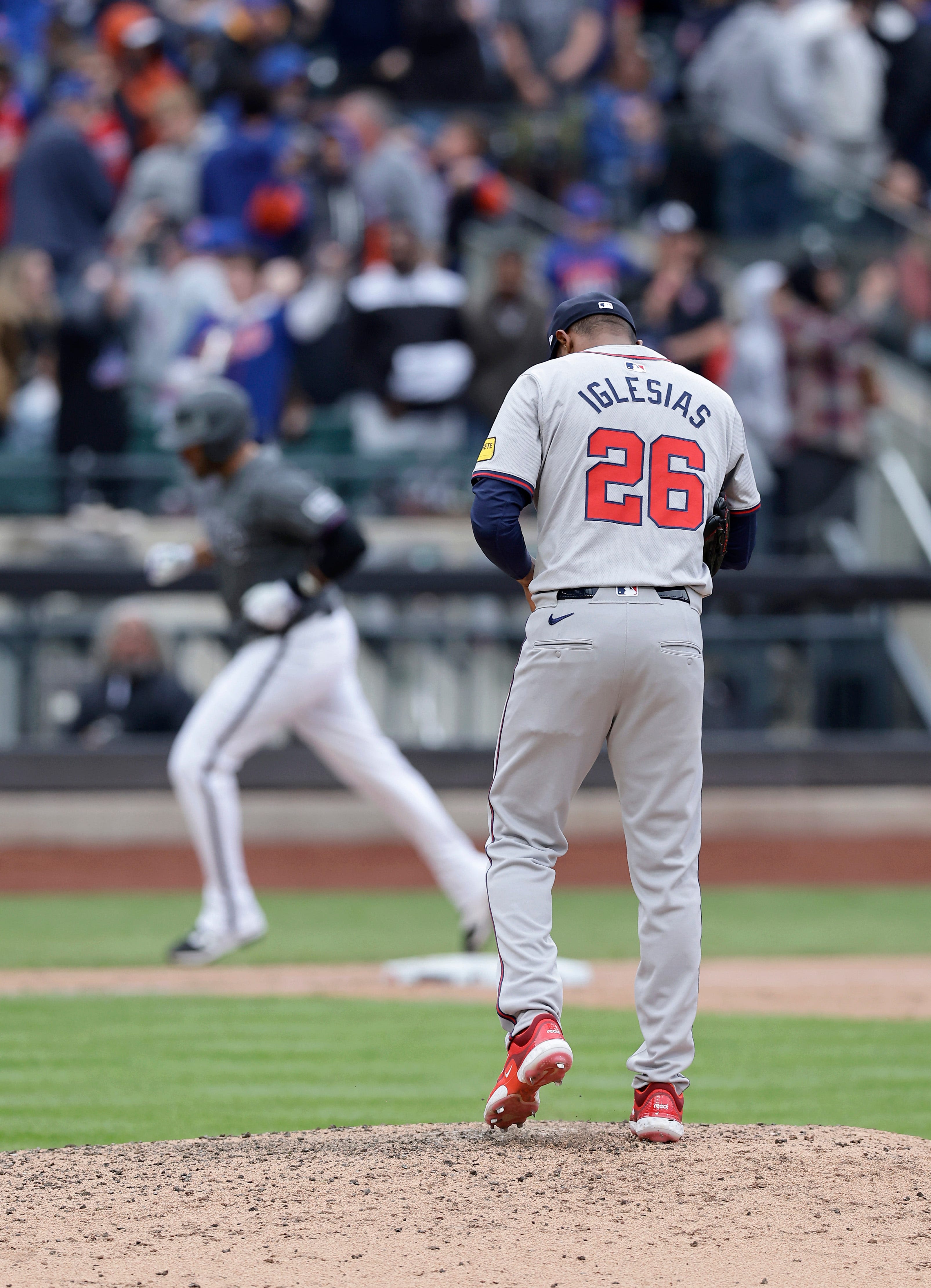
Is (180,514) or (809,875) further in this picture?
(180,514)

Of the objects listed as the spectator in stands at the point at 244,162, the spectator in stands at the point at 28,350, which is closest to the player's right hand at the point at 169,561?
the spectator in stands at the point at 28,350

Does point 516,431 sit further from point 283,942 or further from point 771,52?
point 771,52

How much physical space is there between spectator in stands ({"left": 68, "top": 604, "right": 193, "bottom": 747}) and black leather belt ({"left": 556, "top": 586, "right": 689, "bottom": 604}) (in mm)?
7502

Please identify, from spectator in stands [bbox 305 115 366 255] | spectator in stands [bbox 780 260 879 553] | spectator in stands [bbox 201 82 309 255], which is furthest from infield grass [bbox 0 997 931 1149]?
spectator in stands [bbox 305 115 366 255]

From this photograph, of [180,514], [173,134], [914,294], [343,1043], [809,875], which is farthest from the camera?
[173,134]

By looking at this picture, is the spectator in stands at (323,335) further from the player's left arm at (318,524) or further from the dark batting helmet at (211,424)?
the player's left arm at (318,524)

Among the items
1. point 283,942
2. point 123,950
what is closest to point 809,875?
point 283,942

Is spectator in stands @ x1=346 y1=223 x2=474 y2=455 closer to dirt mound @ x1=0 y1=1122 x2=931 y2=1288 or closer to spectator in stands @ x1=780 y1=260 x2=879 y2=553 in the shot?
spectator in stands @ x1=780 y1=260 x2=879 y2=553

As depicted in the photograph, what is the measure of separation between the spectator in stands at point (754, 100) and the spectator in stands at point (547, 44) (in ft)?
3.35

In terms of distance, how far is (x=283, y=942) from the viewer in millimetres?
9492

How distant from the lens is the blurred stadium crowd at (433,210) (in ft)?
43.2

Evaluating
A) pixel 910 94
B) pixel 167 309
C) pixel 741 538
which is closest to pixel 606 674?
pixel 741 538

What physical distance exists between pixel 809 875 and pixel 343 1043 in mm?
6027

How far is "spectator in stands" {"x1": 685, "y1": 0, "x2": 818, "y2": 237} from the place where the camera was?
48.7 ft
